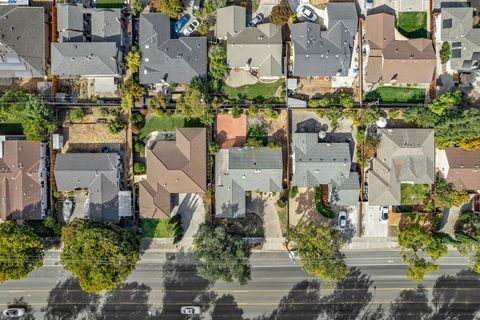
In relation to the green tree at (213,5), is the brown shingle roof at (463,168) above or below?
below

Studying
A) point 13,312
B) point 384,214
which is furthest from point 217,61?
point 13,312

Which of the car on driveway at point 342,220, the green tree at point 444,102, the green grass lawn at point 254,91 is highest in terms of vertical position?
the green grass lawn at point 254,91

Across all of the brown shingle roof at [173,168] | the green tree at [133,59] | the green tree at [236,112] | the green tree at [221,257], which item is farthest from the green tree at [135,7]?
the green tree at [221,257]

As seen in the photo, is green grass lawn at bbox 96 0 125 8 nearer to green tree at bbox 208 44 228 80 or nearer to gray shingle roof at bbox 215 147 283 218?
green tree at bbox 208 44 228 80

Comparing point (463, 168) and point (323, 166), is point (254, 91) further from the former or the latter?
point (463, 168)

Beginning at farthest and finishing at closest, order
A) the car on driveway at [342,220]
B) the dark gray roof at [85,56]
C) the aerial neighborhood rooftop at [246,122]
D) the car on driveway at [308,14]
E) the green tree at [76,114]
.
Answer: the car on driveway at [342,220]
the car on driveway at [308,14]
the green tree at [76,114]
the aerial neighborhood rooftop at [246,122]
the dark gray roof at [85,56]

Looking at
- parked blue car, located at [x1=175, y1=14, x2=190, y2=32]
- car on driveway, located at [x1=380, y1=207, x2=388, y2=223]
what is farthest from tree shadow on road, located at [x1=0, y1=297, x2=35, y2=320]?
car on driveway, located at [x1=380, y1=207, x2=388, y2=223]

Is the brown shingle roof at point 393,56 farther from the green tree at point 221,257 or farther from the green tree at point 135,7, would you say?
the green tree at point 135,7
